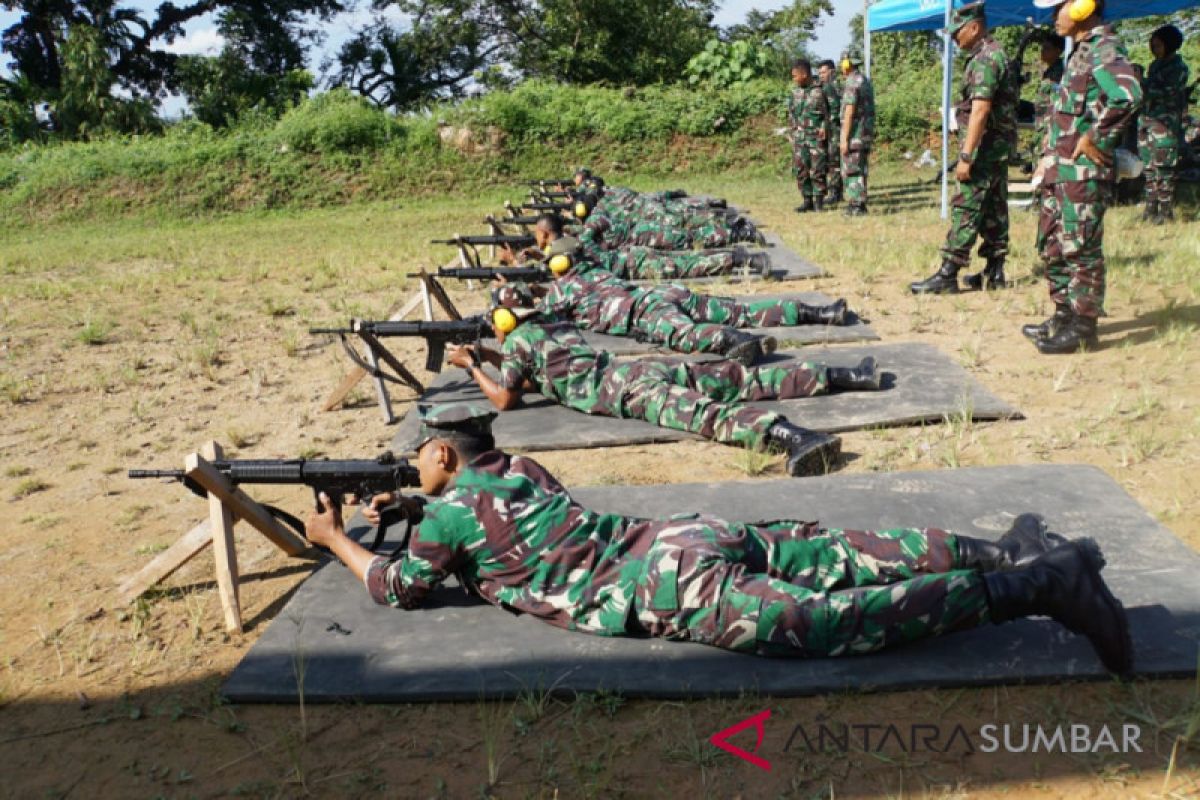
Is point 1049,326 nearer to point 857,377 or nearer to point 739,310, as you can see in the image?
point 857,377

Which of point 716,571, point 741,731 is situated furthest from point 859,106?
point 741,731

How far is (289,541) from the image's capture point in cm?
427

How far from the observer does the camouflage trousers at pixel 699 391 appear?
530 centimetres

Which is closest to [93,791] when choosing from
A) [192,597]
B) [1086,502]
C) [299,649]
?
[299,649]

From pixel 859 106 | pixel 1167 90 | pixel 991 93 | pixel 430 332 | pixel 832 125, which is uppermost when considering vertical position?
pixel 859 106

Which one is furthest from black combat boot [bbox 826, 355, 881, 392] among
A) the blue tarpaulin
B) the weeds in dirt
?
the blue tarpaulin

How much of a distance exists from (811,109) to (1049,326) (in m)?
8.72

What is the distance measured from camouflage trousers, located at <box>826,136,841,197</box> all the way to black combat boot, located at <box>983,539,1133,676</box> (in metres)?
13.0

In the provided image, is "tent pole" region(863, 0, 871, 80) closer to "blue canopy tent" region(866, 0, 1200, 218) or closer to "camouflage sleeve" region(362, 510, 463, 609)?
"blue canopy tent" region(866, 0, 1200, 218)

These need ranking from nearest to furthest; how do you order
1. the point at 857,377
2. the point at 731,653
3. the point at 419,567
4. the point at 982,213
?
the point at 731,653 → the point at 419,567 → the point at 857,377 → the point at 982,213

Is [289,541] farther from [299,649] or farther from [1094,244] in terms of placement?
[1094,244]

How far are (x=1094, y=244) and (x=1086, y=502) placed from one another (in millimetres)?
2858

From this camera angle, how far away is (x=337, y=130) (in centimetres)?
2102

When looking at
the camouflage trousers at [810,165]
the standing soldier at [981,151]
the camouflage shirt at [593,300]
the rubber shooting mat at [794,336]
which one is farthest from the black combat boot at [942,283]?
the camouflage trousers at [810,165]
